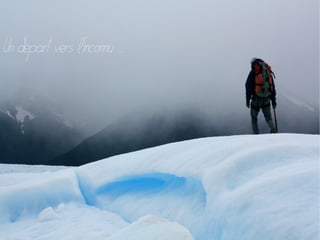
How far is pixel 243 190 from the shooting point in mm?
2252

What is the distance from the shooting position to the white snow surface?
1.96 meters

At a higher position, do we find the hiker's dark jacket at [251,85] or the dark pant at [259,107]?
the hiker's dark jacket at [251,85]

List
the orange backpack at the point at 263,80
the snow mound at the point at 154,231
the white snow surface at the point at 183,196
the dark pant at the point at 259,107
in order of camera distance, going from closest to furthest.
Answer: the snow mound at the point at 154,231 < the white snow surface at the point at 183,196 < the orange backpack at the point at 263,80 < the dark pant at the point at 259,107

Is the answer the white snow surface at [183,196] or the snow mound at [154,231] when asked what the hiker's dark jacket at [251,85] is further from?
the snow mound at [154,231]

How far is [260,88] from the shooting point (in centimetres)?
611

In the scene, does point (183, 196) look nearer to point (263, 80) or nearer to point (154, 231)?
point (154, 231)

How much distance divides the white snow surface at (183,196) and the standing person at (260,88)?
2961 millimetres

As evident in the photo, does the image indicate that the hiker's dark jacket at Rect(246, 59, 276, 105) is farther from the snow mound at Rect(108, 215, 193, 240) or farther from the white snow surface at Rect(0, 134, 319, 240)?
the snow mound at Rect(108, 215, 193, 240)

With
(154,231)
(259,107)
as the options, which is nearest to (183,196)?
(154,231)

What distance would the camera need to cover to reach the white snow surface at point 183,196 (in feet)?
6.43

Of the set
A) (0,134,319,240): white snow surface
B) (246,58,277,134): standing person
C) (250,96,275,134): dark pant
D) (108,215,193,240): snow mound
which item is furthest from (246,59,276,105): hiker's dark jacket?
(108,215,193,240): snow mound

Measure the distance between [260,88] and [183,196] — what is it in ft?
12.6

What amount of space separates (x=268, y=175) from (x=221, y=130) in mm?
144281

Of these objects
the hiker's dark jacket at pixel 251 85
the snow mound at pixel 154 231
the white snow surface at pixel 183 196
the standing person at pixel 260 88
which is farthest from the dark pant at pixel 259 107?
the snow mound at pixel 154 231
